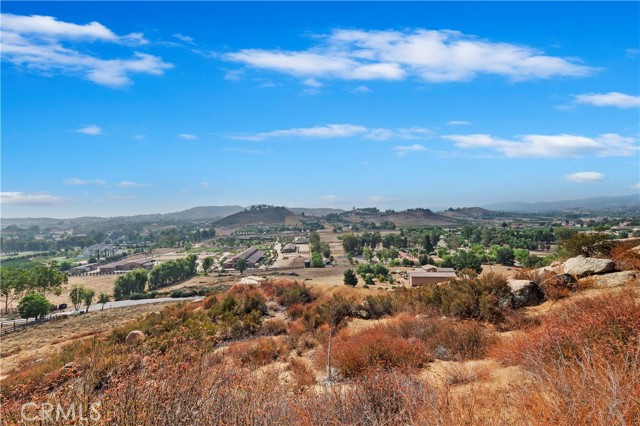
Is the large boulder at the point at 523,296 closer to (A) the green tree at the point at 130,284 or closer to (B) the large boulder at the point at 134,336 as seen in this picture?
(B) the large boulder at the point at 134,336

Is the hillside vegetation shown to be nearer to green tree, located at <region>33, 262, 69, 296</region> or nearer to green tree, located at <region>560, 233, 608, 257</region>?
green tree, located at <region>560, 233, 608, 257</region>

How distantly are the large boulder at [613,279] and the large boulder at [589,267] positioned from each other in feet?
2.38

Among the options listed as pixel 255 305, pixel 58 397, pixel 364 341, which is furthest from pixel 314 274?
pixel 58 397

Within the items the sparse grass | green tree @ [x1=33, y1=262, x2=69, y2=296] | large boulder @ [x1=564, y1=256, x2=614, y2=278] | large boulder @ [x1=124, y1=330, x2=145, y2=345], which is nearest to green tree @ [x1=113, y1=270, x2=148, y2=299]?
green tree @ [x1=33, y1=262, x2=69, y2=296]

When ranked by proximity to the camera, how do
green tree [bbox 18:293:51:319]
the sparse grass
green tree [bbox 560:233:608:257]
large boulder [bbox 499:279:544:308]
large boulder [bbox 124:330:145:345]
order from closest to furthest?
the sparse grass
large boulder [bbox 499:279:544:308]
large boulder [bbox 124:330:145:345]
green tree [bbox 560:233:608:257]
green tree [bbox 18:293:51:319]

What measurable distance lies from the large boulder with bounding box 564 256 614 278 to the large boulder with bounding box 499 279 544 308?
163 cm

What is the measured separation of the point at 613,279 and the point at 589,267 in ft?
4.65

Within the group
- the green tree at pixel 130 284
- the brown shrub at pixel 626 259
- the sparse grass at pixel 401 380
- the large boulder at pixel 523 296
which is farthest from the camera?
the green tree at pixel 130 284

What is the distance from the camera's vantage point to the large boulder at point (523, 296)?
10.8m

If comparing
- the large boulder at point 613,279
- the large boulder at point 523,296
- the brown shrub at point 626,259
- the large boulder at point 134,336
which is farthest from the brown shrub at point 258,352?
the brown shrub at point 626,259

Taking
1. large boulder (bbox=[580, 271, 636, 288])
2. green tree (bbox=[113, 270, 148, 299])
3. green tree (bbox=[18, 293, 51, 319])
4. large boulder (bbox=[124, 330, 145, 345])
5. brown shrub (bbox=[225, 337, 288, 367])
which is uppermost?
large boulder (bbox=[580, 271, 636, 288])

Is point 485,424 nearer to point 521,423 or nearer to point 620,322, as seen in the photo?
point 521,423

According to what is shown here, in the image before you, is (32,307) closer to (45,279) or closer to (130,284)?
(45,279)

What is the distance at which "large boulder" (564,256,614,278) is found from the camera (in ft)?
36.6
